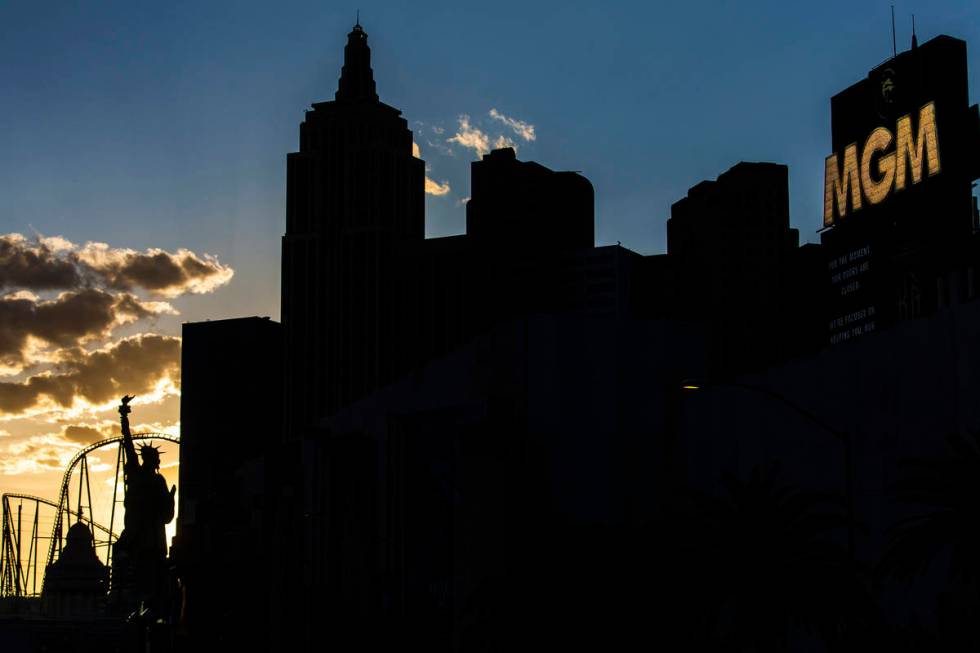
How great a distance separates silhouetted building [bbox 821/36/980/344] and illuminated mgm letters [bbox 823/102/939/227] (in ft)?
0.14

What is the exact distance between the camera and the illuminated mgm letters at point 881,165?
62.3m

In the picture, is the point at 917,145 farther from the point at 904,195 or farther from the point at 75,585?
the point at 75,585

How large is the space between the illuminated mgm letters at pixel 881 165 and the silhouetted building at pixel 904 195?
0.04m

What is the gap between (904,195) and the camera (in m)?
63.1

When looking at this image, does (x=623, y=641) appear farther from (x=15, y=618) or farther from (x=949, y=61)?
(x=15, y=618)

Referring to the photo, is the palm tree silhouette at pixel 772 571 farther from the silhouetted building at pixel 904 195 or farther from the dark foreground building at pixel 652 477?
the silhouetted building at pixel 904 195

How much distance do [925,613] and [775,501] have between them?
6.15m

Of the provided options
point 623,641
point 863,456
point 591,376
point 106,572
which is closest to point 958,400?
point 863,456

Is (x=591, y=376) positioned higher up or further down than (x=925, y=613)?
higher up

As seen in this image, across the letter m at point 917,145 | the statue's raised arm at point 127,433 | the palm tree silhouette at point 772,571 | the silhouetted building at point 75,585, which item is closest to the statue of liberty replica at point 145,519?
the statue's raised arm at point 127,433

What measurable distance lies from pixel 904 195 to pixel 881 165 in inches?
100

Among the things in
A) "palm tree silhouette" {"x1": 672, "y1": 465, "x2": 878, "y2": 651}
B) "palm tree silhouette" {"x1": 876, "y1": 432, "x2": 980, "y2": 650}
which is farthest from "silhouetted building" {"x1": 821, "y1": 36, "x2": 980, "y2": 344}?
"palm tree silhouette" {"x1": 876, "y1": 432, "x2": 980, "y2": 650}

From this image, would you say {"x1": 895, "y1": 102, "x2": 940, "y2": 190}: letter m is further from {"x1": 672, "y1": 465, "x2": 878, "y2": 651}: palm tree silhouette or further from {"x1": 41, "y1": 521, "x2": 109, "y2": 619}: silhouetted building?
{"x1": 41, "y1": 521, "x2": 109, "y2": 619}: silhouetted building

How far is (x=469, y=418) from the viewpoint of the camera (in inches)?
3639
